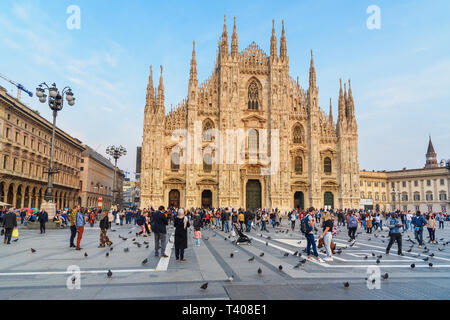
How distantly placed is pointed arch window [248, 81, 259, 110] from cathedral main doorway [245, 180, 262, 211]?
32.2 ft

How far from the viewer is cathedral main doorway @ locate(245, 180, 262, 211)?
41.8 m

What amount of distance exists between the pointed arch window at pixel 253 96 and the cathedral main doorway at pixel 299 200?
1251cm

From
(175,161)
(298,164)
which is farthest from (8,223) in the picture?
(298,164)

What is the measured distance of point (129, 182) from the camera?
146m

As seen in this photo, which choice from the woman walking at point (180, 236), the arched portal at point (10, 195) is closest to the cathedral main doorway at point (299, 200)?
the arched portal at point (10, 195)

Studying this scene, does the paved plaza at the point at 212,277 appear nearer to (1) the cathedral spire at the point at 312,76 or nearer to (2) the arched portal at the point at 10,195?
(2) the arched portal at the point at 10,195

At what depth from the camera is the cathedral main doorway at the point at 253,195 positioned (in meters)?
41.8

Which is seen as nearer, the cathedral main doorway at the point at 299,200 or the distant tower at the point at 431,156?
the cathedral main doorway at the point at 299,200

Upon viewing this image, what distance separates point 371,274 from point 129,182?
14608 cm

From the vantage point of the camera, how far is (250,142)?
4178cm

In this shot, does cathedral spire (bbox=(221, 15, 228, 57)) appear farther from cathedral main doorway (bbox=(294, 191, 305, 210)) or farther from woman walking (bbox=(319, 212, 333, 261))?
woman walking (bbox=(319, 212, 333, 261))

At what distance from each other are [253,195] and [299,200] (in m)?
6.20

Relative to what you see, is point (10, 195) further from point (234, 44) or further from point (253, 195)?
point (234, 44)

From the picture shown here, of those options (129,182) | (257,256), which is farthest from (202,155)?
(129,182)
